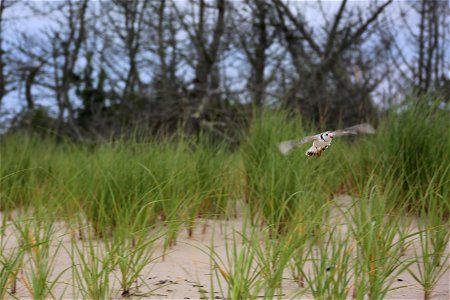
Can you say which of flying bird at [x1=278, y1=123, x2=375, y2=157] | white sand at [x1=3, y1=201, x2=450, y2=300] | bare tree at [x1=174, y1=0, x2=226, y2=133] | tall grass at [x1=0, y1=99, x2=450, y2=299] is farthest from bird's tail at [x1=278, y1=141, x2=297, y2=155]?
bare tree at [x1=174, y1=0, x2=226, y2=133]

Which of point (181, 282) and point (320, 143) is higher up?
point (320, 143)

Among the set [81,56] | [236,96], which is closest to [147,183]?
[236,96]

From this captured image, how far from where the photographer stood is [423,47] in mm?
6879

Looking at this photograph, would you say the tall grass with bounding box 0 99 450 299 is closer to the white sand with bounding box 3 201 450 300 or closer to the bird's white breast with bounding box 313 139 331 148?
the white sand with bounding box 3 201 450 300

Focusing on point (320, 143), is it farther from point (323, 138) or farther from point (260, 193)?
point (260, 193)

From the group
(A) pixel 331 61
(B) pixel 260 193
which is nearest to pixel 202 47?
(A) pixel 331 61

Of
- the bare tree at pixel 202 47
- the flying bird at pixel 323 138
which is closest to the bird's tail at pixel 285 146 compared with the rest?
the flying bird at pixel 323 138

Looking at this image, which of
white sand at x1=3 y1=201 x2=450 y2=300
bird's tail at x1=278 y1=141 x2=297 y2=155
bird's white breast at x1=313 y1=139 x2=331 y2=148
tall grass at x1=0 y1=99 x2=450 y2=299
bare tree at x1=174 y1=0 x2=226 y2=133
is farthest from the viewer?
bare tree at x1=174 y1=0 x2=226 y2=133

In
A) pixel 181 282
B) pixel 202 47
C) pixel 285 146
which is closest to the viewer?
pixel 285 146

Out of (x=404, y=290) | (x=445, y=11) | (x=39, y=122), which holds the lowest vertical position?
(x=404, y=290)

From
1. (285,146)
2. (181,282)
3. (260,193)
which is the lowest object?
(181,282)

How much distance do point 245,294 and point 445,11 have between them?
6633mm

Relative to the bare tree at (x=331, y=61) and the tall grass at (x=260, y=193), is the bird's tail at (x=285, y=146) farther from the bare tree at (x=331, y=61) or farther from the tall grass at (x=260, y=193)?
the bare tree at (x=331, y=61)

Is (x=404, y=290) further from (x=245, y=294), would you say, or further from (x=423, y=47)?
(x=423, y=47)
